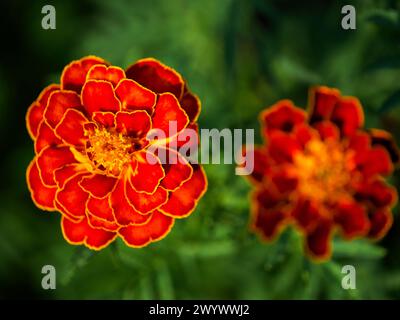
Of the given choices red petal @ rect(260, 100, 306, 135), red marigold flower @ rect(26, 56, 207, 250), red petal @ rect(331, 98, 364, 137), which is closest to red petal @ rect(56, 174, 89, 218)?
red marigold flower @ rect(26, 56, 207, 250)

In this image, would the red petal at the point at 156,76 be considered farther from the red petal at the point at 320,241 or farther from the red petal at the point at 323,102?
the red petal at the point at 320,241

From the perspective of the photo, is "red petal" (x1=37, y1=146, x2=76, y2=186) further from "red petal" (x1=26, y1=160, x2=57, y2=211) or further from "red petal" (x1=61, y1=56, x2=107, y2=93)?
"red petal" (x1=61, y1=56, x2=107, y2=93)

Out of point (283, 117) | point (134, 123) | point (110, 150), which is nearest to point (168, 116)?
point (134, 123)

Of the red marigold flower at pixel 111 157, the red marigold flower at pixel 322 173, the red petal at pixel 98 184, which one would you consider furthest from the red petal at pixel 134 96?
the red marigold flower at pixel 322 173

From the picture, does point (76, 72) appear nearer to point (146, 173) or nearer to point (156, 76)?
point (156, 76)

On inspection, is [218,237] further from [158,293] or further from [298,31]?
[298,31]
